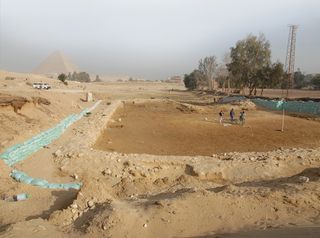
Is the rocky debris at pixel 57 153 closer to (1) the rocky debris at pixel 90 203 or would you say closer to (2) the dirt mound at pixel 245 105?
(1) the rocky debris at pixel 90 203

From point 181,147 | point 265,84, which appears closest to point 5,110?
point 181,147

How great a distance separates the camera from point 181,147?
15.3 m

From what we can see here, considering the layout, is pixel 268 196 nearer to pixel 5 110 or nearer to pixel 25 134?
pixel 25 134

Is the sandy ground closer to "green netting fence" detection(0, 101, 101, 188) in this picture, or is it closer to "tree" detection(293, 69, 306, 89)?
"green netting fence" detection(0, 101, 101, 188)

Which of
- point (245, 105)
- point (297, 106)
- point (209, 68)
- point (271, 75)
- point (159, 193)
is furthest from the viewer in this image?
point (209, 68)

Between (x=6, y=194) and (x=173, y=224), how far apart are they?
14.7 ft

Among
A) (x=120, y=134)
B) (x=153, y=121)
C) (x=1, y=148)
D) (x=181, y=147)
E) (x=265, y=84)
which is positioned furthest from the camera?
(x=265, y=84)

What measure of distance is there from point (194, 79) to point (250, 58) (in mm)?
35637

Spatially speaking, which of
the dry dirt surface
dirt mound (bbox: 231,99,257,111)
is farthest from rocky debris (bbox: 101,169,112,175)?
dirt mound (bbox: 231,99,257,111)

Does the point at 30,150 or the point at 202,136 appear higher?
the point at 30,150

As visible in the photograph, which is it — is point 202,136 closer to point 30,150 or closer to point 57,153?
point 57,153

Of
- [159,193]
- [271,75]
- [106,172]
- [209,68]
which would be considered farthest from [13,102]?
[209,68]

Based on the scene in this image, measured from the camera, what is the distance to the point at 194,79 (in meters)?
86.5

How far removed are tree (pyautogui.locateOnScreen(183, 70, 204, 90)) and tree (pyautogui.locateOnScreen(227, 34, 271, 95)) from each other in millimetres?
32155
